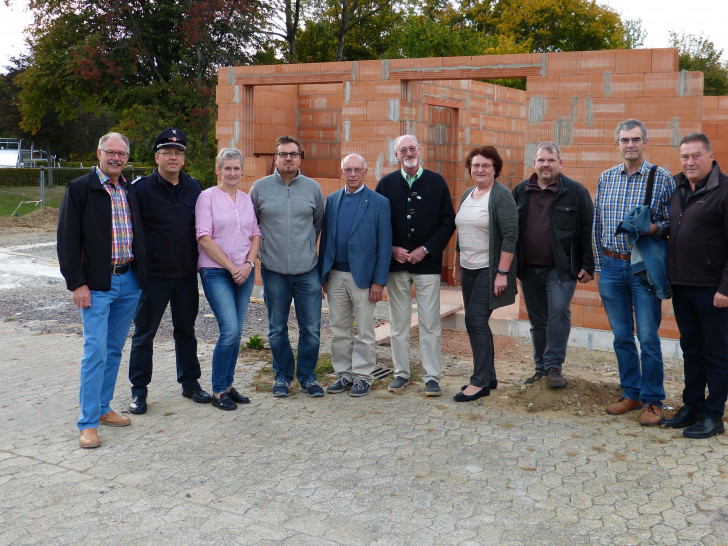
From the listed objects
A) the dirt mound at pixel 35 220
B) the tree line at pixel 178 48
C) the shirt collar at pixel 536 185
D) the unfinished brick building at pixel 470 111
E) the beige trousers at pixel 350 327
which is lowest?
the beige trousers at pixel 350 327

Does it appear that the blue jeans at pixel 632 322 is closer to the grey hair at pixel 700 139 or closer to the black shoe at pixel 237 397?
the grey hair at pixel 700 139

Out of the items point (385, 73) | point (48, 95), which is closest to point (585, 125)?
point (385, 73)

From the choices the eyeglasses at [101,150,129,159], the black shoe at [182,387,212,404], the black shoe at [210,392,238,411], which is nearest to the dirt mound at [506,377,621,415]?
the black shoe at [210,392,238,411]

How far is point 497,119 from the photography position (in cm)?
1266

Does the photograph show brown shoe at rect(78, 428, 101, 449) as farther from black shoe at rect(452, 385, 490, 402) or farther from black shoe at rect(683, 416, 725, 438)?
black shoe at rect(683, 416, 725, 438)

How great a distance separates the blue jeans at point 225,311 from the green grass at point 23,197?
836 inches

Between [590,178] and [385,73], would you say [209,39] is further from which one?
[590,178]

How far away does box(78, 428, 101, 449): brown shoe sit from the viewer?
5.25m

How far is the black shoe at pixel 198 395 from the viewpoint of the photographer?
6.32 m

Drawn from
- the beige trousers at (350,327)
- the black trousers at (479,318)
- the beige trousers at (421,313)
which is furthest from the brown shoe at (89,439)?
the black trousers at (479,318)

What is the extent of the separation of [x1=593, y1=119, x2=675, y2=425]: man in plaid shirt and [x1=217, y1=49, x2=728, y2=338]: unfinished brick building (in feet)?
8.60

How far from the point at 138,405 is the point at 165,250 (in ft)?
4.10

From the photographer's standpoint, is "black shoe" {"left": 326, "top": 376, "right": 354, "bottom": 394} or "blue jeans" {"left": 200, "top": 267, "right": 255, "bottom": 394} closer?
"blue jeans" {"left": 200, "top": 267, "right": 255, "bottom": 394}

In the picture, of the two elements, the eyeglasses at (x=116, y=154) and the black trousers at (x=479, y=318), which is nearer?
the eyeglasses at (x=116, y=154)
